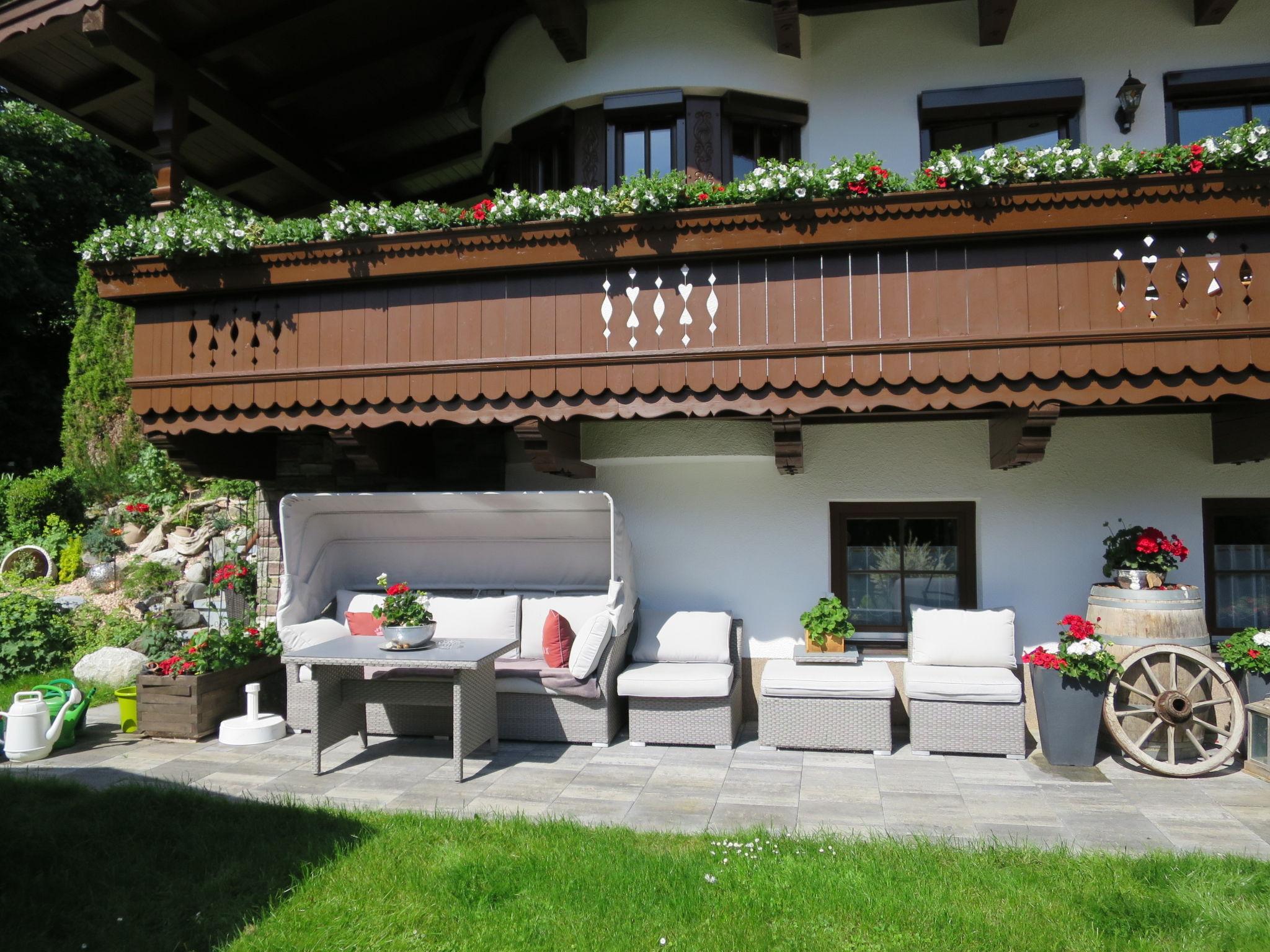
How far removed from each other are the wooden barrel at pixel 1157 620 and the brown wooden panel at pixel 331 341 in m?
5.87

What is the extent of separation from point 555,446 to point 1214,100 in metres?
6.40

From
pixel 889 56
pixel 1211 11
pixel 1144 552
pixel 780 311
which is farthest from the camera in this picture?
pixel 889 56

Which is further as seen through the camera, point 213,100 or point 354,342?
point 213,100

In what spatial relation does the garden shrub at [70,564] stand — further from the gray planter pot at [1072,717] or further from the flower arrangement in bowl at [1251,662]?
the flower arrangement in bowl at [1251,662]

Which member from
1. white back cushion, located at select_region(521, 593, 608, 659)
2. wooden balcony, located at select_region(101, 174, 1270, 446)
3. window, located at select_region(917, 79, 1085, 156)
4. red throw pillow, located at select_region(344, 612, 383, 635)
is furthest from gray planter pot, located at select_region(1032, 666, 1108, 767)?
red throw pillow, located at select_region(344, 612, 383, 635)

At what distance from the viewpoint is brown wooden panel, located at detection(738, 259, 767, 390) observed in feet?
19.5

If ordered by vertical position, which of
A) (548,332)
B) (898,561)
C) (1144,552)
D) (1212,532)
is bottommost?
(898,561)

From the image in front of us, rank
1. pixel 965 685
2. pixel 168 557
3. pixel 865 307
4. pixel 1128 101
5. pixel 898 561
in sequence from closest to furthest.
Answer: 1. pixel 865 307
2. pixel 965 685
3. pixel 1128 101
4. pixel 898 561
5. pixel 168 557

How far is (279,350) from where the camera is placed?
668 centimetres

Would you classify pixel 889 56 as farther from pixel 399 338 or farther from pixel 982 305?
pixel 399 338

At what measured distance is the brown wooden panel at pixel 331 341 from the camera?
653 cm

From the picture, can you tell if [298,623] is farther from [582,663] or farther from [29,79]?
[29,79]

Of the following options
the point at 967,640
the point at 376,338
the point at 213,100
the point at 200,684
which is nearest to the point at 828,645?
the point at 967,640

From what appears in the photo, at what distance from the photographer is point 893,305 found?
5805 millimetres
